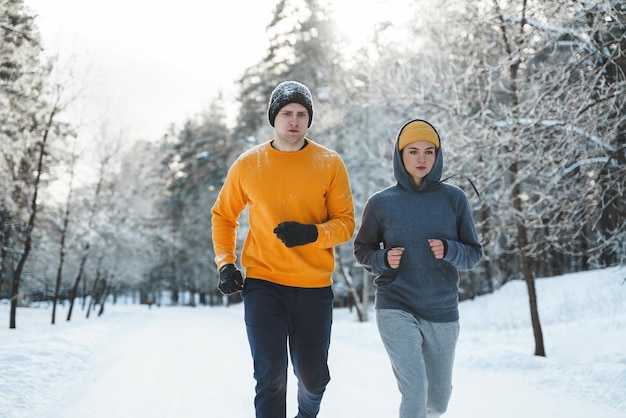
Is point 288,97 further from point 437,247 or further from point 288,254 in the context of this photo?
point 437,247

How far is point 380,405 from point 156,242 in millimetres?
35029

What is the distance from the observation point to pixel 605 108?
23.1ft

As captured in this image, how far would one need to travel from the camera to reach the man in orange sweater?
3334 mm

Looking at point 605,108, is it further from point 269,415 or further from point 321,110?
point 321,110

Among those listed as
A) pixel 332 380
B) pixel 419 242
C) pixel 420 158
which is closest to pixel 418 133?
pixel 420 158

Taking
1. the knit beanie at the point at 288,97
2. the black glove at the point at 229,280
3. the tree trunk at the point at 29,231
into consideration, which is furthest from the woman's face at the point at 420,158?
the tree trunk at the point at 29,231

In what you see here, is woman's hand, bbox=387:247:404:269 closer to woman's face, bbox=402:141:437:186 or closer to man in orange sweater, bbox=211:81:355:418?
man in orange sweater, bbox=211:81:355:418

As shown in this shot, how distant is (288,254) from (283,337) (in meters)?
0.51

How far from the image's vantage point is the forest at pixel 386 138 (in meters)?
7.59

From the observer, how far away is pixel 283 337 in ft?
11.1

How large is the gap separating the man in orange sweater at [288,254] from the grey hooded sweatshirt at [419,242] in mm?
226

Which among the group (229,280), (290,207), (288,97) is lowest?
(229,280)

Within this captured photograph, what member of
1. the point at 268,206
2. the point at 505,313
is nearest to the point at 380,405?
the point at 268,206

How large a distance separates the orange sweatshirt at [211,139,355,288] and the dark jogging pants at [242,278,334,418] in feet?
0.30
